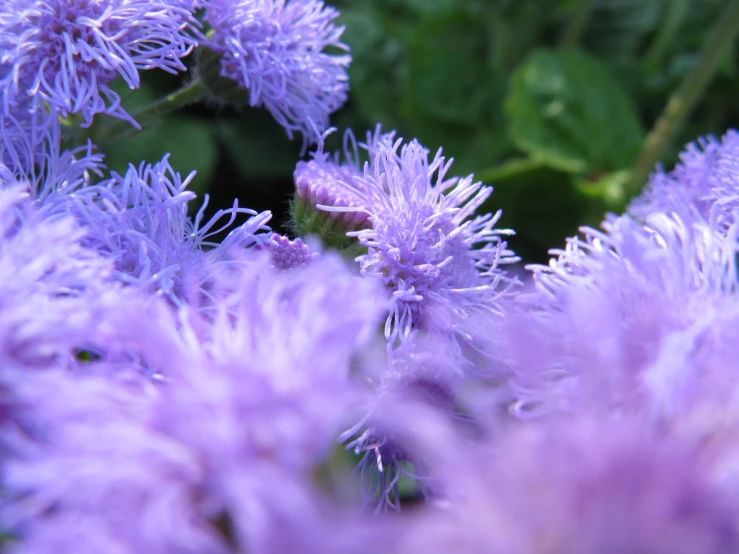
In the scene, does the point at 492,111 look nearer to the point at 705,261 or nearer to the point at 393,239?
the point at 393,239

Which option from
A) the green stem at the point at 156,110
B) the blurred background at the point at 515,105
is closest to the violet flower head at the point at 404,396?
the green stem at the point at 156,110

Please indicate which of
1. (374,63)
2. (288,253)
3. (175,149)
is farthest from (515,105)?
(288,253)

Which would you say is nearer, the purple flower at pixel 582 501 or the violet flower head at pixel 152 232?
the purple flower at pixel 582 501

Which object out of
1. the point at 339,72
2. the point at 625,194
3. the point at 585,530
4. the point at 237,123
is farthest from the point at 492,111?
the point at 585,530

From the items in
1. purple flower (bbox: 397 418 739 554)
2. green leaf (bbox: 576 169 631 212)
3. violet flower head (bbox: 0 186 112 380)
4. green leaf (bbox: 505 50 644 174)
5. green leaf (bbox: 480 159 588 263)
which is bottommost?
violet flower head (bbox: 0 186 112 380)

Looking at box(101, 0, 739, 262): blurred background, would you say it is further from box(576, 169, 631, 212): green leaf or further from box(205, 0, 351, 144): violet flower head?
box(205, 0, 351, 144): violet flower head

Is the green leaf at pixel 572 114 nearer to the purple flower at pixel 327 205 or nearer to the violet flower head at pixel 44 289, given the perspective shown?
the purple flower at pixel 327 205

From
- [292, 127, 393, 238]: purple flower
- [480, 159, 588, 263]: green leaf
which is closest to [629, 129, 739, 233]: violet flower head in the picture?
[292, 127, 393, 238]: purple flower

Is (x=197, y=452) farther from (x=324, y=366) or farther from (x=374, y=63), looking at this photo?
(x=374, y=63)
